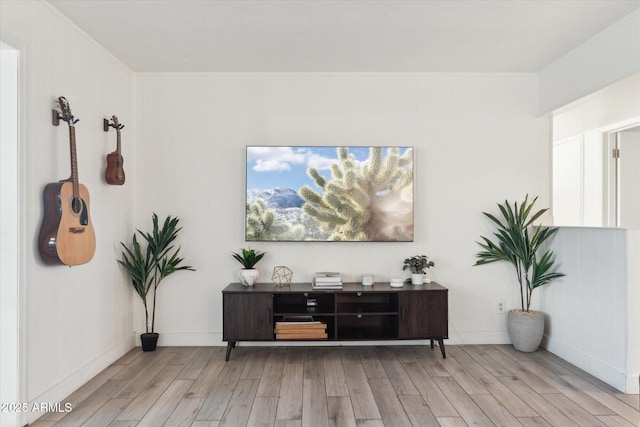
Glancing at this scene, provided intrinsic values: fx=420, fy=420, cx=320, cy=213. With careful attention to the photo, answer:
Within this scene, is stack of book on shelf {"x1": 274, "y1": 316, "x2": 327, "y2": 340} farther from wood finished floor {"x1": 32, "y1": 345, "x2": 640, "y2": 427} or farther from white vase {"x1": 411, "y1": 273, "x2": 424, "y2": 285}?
white vase {"x1": 411, "y1": 273, "x2": 424, "y2": 285}

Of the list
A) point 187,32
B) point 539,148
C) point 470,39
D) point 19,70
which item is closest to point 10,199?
point 19,70

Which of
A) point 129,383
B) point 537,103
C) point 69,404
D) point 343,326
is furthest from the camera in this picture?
point 537,103

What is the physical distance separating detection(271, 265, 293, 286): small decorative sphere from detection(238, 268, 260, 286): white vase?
23 cm

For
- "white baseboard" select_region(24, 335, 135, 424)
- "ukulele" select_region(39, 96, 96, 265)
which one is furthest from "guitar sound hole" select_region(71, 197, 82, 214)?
"white baseboard" select_region(24, 335, 135, 424)

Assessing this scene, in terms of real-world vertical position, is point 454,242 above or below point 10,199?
below

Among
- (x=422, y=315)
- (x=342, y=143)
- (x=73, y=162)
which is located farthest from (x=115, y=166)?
(x=422, y=315)

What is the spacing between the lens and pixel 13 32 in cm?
241

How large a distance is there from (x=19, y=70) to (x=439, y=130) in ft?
10.9

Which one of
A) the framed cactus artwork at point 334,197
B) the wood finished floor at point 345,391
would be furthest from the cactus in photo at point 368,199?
the wood finished floor at point 345,391

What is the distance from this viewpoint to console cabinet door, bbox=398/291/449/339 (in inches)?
141

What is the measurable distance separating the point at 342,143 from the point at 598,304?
8.24 feet

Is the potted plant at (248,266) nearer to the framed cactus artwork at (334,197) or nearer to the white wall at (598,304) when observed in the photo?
the framed cactus artwork at (334,197)

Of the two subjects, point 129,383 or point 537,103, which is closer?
point 129,383

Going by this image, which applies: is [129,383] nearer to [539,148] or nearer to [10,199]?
[10,199]
